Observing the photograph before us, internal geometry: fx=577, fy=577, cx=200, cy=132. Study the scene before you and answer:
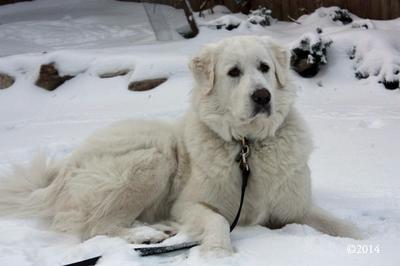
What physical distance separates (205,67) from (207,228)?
1.11m

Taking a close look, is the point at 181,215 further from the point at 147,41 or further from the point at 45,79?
the point at 147,41

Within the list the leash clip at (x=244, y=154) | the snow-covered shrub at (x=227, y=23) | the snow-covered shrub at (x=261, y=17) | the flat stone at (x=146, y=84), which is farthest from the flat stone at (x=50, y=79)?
the leash clip at (x=244, y=154)

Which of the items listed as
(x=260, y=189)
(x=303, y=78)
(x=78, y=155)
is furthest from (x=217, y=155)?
(x=303, y=78)

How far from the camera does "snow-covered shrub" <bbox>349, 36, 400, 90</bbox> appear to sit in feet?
23.9

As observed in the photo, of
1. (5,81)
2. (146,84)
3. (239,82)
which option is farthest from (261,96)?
(5,81)

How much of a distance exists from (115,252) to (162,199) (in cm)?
76

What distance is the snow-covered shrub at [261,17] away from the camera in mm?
9570

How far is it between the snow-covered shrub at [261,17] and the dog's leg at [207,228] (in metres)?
6.29

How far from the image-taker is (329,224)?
12.1 ft

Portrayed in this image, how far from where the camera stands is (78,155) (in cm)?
409

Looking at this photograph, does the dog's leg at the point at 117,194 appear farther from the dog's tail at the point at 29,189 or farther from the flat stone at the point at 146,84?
the flat stone at the point at 146,84

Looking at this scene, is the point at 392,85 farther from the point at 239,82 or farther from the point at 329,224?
the point at 239,82

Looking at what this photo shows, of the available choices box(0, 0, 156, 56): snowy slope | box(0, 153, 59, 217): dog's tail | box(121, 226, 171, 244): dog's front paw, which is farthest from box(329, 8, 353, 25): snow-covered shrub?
box(121, 226, 171, 244): dog's front paw

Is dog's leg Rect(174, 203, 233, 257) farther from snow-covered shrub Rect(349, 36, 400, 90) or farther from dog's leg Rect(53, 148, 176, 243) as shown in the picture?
snow-covered shrub Rect(349, 36, 400, 90)
